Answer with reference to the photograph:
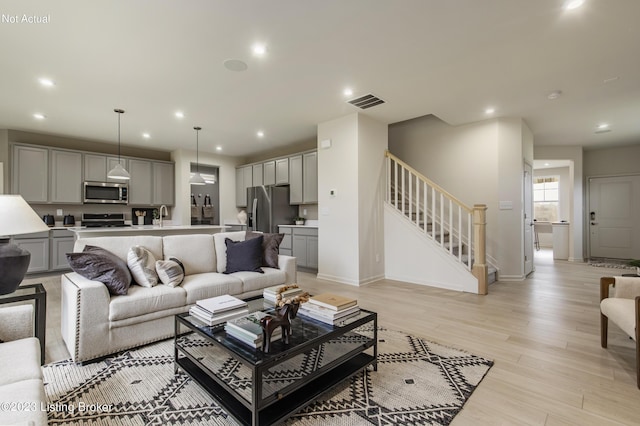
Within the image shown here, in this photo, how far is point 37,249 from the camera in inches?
208

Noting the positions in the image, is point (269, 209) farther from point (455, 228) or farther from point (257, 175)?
point (455, 228)

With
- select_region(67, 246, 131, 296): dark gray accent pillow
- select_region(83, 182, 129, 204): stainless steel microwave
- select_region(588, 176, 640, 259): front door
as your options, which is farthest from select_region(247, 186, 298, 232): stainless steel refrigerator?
select_region(588, 176, 640, 259): front door

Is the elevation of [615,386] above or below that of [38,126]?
below

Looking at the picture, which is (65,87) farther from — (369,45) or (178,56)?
(369,45)

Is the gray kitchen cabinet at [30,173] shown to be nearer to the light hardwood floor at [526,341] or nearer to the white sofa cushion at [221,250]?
the light hardwood floor at [526,341]

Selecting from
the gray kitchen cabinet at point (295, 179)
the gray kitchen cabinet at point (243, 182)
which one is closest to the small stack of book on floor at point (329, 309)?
the gray kitchen cabinet at point (295, 179)

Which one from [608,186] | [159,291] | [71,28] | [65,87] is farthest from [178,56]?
[608,186]

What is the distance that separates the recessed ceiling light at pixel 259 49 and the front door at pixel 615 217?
8400mm

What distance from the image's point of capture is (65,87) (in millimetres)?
3764

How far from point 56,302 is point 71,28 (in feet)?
10.3

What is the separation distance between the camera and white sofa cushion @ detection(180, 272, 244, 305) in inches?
106

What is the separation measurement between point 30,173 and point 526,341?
7963 millimetres

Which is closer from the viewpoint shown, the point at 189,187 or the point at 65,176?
the point at 65,176

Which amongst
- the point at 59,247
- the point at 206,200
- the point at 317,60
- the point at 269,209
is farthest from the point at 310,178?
the point at 59,247
